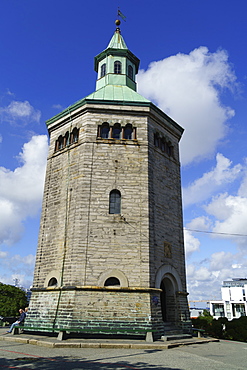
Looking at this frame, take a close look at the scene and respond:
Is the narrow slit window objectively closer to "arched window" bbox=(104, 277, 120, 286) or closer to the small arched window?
the small arched window

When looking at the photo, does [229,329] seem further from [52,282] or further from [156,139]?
[156,139]

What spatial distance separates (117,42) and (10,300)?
24.2m

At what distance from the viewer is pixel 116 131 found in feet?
55.5

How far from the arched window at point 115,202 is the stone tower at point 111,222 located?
51mm

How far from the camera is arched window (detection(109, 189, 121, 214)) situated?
15164 mm

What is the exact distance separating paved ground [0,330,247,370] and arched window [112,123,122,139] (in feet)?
33.3

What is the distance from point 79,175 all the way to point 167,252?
6.04 m

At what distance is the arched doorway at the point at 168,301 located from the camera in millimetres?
15391

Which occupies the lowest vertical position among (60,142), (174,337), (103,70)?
(174,337)

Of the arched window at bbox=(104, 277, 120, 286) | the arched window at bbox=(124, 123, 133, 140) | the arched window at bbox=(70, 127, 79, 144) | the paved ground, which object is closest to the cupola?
the arched window at bbox=(124, 123, 133, 140)

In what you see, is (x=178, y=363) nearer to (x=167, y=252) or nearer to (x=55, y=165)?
(x=167, y=252)

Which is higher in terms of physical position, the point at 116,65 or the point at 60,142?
the point at 116,65

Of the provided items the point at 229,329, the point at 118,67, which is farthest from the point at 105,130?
the point at 229,329

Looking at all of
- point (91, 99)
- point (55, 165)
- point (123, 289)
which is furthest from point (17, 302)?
point (91, 99)
